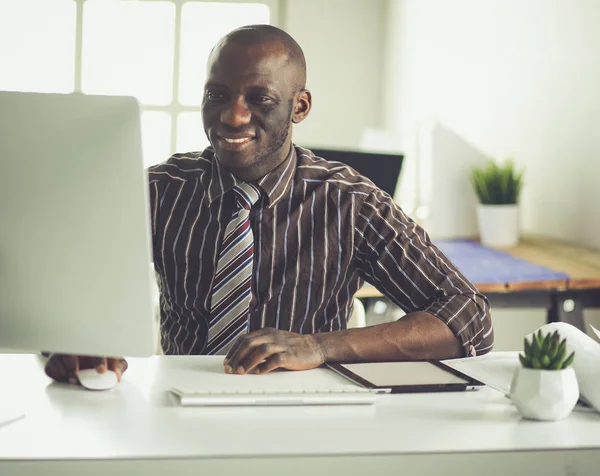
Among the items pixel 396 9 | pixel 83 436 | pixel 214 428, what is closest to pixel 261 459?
pixel 214 428

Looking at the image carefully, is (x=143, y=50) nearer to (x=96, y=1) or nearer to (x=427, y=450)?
(x=96, y=1)

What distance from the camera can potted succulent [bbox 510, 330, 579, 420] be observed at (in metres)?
1.14

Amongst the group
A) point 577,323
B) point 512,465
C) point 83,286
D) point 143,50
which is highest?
point 143,50

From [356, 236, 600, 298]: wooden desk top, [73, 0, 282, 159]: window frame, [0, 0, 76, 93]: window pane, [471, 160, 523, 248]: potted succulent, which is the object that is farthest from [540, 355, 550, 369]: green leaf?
[0, 0, 76, 93]: window pane

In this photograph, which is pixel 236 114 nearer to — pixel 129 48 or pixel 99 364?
pixel 99 364

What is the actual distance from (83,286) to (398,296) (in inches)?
33.9

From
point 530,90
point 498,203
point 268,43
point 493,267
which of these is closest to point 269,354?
point 268,43

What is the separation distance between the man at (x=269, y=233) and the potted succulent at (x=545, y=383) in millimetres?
448

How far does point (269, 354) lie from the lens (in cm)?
133

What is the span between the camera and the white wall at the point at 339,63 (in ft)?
18.9

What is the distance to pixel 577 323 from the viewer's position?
2682mm

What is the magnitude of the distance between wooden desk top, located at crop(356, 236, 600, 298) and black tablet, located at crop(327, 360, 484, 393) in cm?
123

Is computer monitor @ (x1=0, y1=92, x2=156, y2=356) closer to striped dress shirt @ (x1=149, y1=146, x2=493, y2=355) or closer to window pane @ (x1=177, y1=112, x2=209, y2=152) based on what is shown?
striped dress shirt @ (x1=149, y1=146, x2=493, y2=355)

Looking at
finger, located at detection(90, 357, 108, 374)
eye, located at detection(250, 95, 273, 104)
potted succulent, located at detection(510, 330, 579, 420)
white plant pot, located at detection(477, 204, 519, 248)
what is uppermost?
eye, located at detection(250, 95, 273, 104)
